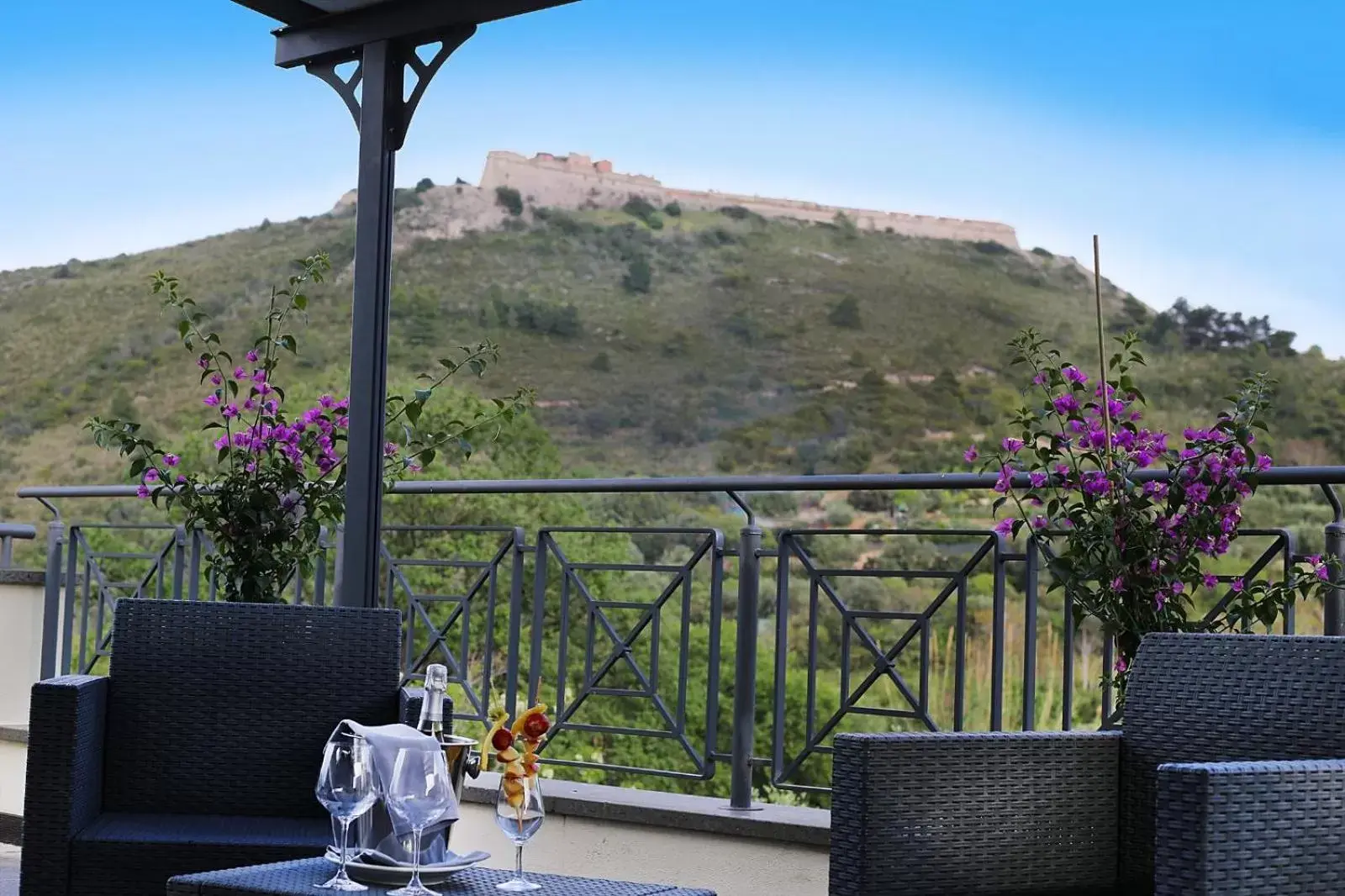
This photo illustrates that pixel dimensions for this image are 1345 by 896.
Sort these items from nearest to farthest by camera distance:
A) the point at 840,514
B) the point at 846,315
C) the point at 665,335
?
the point at 840,514 < the point at 665,335 < the point at 846,315

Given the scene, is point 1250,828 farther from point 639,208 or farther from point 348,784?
point 639,208

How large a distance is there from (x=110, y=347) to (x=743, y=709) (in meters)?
19.8

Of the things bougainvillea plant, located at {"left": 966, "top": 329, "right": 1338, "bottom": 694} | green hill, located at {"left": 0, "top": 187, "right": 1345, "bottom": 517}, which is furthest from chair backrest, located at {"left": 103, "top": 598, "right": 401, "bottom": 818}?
green hill, located at {"left": 0, "top": 187, "right": 1345, "bottom": 517}

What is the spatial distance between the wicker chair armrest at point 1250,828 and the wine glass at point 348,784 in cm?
91

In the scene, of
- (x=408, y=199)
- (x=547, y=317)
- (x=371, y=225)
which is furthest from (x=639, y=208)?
(x=371, y=225)

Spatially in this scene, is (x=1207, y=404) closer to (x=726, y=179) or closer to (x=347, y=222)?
(x=726, y=179)

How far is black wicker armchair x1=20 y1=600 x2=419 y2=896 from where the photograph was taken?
2254 mm

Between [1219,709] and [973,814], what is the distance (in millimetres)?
416

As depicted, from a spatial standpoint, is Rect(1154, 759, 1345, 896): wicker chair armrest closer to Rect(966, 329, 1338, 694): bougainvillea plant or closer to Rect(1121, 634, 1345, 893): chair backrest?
Rect(1121, 634, 1345, 893): chair backrest

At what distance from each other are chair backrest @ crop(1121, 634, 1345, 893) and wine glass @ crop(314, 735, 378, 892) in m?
1.05

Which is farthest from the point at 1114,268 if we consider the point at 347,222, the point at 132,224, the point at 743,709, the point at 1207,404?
the point at 743,709

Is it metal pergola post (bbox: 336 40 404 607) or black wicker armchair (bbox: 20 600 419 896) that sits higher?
metal pergola post (bbox: 336 40 404 607)

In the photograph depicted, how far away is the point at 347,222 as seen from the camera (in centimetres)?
2206

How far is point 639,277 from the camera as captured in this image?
71.3 feet
